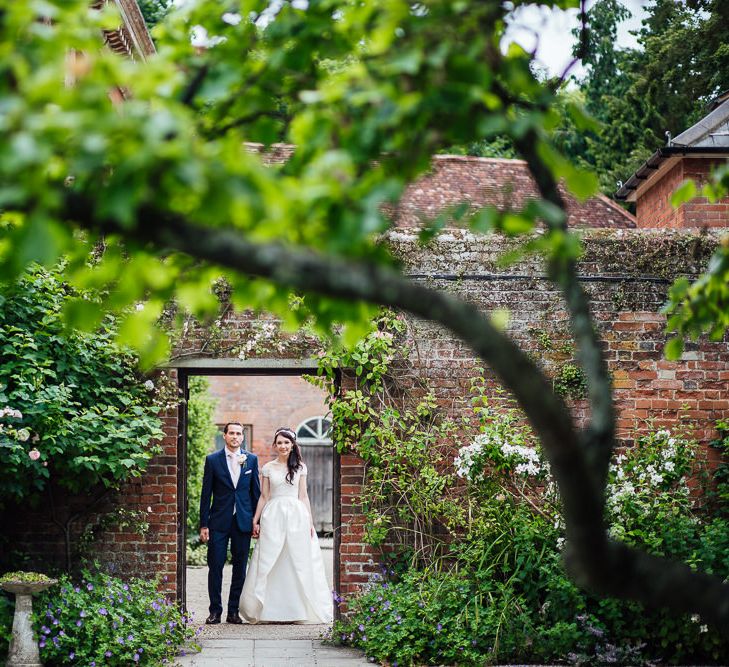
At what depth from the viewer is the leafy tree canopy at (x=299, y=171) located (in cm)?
231

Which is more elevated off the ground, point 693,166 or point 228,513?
point 693,166

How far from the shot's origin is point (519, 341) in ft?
28.1

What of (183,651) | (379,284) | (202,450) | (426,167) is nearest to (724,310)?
(426,167)

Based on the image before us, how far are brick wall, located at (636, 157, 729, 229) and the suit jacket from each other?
5.63m

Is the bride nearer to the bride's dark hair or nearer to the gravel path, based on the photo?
the bride's dark hair

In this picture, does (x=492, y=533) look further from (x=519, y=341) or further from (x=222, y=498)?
(x=222, y=498)

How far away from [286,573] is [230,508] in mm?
861

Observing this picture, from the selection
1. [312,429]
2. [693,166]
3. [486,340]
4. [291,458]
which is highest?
[693,166]

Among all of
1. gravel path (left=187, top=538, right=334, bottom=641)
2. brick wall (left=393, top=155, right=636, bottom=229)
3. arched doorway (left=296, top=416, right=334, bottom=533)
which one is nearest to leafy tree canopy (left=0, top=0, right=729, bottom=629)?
gravel path (left=187, top=538, right=334, bottom=641)

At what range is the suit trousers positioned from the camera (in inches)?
368

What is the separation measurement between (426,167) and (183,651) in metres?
5.76

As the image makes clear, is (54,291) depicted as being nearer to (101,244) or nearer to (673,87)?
(101,244)

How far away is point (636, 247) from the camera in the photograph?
8.58 meters

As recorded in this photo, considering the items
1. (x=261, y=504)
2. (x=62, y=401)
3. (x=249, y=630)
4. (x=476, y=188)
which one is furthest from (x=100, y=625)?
(x=476, y=188)
